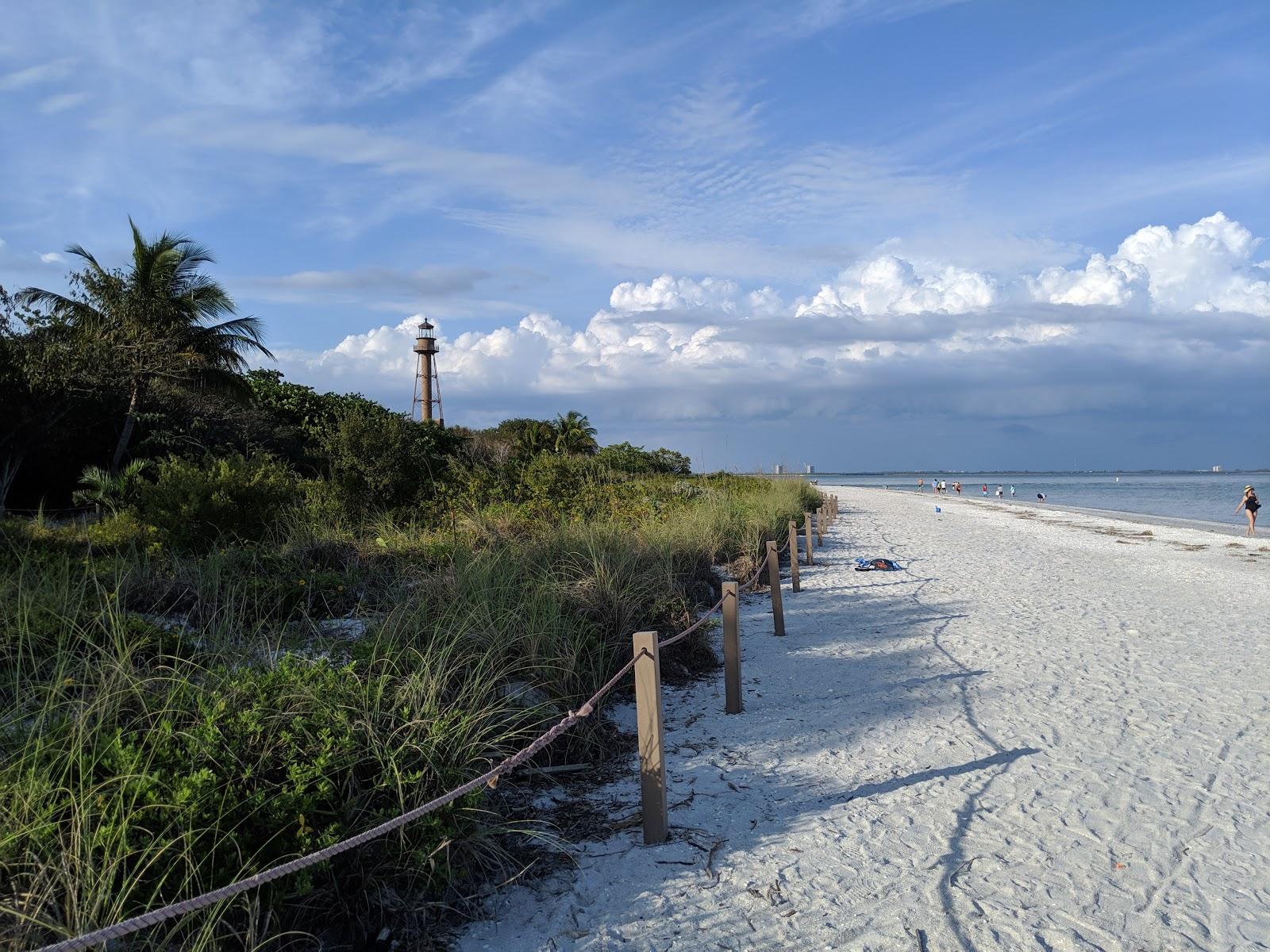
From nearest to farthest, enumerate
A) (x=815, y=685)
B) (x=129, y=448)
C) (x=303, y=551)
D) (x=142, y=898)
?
(x=142, y=898) → (x=815, y=685) → (x=303, y=551) → (x=129, y=448)

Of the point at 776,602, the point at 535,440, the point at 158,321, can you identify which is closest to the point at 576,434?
the point at 535,440

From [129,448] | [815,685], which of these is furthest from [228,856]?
[129,448]

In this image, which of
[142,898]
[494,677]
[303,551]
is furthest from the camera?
[303,551]

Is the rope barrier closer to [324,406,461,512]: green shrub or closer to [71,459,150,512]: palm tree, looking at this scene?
[71,459,150,512]: palm tree

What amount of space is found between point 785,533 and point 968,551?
13.3ft

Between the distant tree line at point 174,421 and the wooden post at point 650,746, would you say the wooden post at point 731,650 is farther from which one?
the distant tree line at point 174,421

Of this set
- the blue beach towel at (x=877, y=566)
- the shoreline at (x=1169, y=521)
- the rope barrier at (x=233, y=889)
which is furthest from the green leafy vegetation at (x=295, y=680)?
the shoreline at (x=1169, y=521)

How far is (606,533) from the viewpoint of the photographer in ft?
30.9

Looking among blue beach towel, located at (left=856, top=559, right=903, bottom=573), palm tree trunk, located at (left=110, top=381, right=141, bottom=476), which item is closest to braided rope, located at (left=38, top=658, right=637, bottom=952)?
blue beach towel, located at (left=856, top=559, right=903, bottom=573)

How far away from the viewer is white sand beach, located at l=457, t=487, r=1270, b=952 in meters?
3.44

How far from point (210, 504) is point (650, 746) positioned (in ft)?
26.0

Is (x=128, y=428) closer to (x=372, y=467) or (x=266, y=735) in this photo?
(x=372, y=467)

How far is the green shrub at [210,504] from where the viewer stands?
9891 millimetres

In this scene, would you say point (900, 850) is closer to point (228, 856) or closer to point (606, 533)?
point (228, 856)
